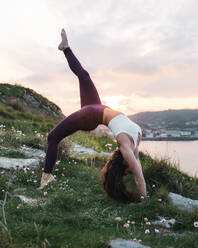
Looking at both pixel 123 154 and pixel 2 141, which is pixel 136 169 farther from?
pixel 2 141

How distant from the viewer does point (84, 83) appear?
565 cm

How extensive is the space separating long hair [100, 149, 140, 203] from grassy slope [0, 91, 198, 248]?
169 millimetres

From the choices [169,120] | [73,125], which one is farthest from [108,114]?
[169,120]

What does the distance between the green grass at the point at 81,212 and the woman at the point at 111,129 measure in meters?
0.26

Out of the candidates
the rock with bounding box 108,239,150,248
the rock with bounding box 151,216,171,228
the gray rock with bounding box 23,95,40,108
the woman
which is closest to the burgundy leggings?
the woman

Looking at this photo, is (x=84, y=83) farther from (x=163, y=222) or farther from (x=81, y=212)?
(x=163, y=222)

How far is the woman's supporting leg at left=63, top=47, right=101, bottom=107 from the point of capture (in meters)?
5.67

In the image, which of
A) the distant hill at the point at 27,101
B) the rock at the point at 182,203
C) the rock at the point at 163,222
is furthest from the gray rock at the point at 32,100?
the rock at the point at 163,222

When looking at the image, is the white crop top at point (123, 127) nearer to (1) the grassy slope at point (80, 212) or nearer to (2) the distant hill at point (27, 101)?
(1) the grassy slope at point (80, 212)

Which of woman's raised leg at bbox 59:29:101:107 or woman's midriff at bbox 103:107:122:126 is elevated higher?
woman's raised leg at bbox 59:29:101:107

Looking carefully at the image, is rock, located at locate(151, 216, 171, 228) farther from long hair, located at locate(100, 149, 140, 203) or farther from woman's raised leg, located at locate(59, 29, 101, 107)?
woman's raised leg, located at locate(59, 29, 101, 107)

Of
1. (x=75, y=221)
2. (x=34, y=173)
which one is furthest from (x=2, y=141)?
(x=75, y=221)

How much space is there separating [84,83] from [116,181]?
1858 millimetres

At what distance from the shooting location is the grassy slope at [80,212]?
3.09 meters
